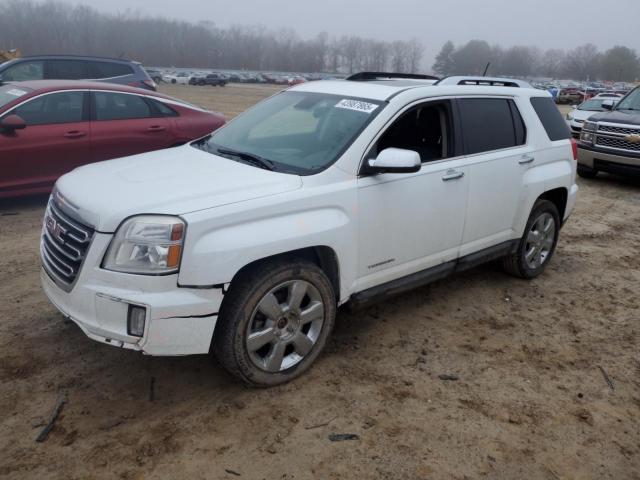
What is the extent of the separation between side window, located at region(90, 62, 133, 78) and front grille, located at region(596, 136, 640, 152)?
9.14 m

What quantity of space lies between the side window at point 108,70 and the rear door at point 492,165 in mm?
8870

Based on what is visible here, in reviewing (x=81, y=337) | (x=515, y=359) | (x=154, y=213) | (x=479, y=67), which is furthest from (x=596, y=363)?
(x=479, y=67)

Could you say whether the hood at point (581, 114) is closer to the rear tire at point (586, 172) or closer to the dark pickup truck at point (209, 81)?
the rear tire at point (586, 172)

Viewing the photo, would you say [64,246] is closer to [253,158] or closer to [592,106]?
[253,158]

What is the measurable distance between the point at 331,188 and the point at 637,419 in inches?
88.7

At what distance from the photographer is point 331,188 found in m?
3.36

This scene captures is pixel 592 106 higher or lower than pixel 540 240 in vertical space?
higher

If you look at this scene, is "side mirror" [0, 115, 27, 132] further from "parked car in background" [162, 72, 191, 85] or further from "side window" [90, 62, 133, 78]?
"parked car in background" [162, 72, 191, 85]

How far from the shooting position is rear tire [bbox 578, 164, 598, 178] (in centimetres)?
1060

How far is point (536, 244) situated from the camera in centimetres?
527

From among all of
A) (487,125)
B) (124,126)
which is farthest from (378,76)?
(124,126)

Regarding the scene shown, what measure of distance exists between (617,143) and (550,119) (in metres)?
5.56

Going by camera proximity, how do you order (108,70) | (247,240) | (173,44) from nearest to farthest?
1. (247,240)
2. (108,70)
3. (173,44)

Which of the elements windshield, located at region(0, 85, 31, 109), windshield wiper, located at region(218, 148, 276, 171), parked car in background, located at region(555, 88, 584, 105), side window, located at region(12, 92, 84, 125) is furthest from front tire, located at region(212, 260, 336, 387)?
parked car in background, located at region(555, 88, 584, 105)
